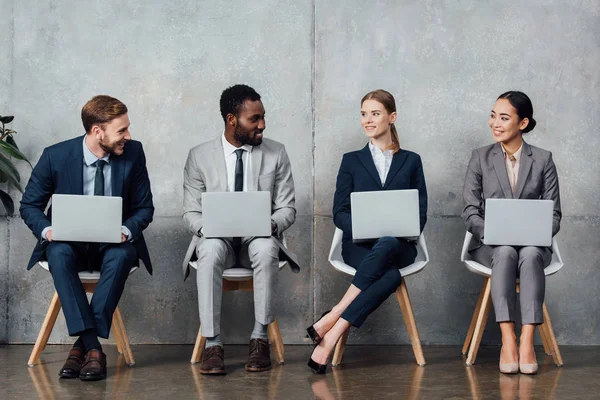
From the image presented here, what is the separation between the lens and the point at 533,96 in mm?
5301

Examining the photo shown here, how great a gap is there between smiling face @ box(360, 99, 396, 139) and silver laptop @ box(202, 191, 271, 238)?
78cm

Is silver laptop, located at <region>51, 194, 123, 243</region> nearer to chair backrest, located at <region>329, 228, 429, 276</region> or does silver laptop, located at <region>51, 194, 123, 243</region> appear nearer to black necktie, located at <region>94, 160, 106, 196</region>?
black necktie, located at <region>94, 160, 106, 196</region>

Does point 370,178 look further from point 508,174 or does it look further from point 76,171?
point 76,171

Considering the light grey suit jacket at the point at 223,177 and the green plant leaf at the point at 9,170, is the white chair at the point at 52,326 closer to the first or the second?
the light grey suit jacket at the point at 223,177

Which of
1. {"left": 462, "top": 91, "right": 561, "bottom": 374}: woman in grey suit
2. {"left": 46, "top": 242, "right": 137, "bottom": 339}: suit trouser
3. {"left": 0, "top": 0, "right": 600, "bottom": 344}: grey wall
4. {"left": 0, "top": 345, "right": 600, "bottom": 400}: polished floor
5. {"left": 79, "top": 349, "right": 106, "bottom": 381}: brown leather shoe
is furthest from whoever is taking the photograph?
{"left": 0, "top": 0, "right": 600, "bottom": 344}: grey wall

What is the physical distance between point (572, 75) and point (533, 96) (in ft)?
0.88

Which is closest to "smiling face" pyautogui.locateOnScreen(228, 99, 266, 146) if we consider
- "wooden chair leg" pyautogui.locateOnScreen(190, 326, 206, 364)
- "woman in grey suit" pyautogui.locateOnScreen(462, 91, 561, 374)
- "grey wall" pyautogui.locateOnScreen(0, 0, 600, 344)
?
"grey wall" pyautogui.locateOnScreen(0, 0, 600, 344)

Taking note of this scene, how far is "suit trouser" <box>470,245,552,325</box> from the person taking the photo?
428 cm

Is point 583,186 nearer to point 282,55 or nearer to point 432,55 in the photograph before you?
point 432,55

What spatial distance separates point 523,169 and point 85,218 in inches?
90.7

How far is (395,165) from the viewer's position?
4.71 meters

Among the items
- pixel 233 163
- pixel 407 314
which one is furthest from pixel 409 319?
pixel 233 163

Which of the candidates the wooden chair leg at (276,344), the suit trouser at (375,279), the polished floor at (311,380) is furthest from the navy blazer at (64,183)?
the suit trouser at (375,279)

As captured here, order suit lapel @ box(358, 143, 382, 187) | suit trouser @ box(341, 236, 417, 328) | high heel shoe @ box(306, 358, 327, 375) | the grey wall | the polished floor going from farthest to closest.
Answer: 1. the grey wall
2. suit lapel @ box(358, 143, 382, 187)
3. suit trouser @ box(341, 236, 417, 328)
4. high heel shoe @ box(306, 358, 327, 375)
5. the polished floor
